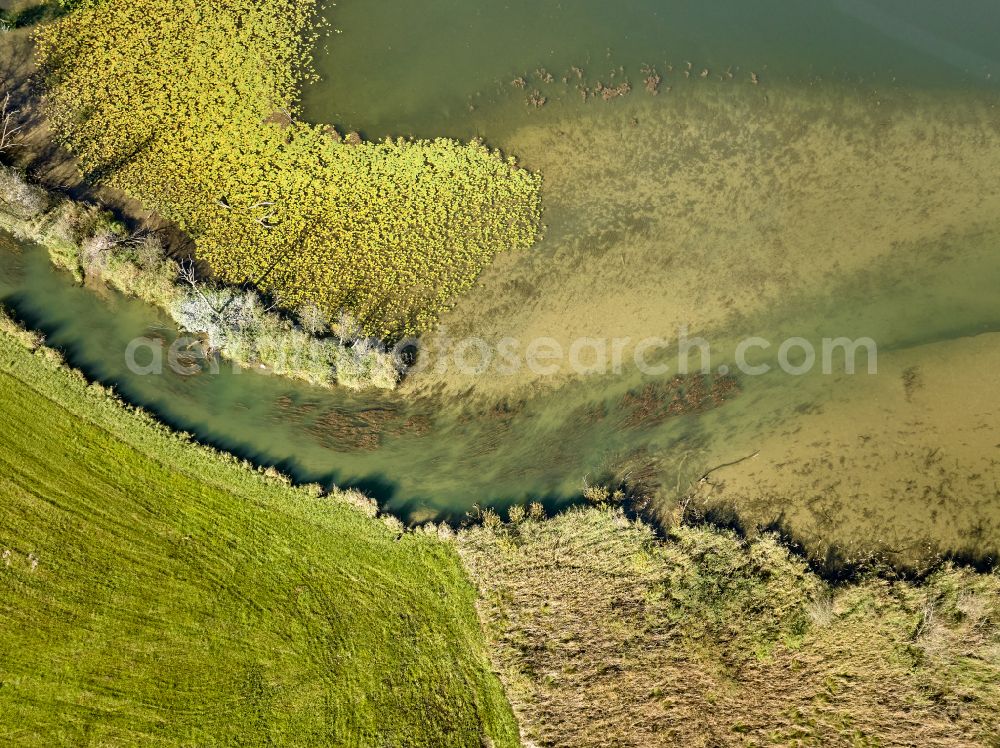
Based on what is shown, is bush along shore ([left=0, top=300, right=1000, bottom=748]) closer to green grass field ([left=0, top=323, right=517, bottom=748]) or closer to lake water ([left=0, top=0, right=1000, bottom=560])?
green grass field ([left=0, top=323, right=517, bottom=748])

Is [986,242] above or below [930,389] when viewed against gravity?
above

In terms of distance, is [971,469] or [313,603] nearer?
[313,603]

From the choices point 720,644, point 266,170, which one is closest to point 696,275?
point 720,644

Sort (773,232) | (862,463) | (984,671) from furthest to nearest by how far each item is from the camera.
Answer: (773,232) < (862,463) < (984,671)

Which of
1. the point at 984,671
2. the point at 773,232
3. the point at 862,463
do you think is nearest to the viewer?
the point at 984,671

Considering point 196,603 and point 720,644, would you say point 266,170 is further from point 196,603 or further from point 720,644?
point 720,644

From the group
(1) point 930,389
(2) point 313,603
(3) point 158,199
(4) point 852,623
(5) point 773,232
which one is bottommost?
(2) point 313,603

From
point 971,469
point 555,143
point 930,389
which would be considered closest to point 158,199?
point 555,143

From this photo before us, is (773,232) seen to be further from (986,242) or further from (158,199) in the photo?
(158,199)

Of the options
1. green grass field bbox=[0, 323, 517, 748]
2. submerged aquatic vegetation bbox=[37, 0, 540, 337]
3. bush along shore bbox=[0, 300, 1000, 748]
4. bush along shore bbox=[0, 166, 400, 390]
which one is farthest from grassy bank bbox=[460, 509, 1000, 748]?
submerged aquatic vegetation bbox=[37, 0, 540, 337]

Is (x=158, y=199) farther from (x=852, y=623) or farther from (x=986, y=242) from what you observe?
(x=986, y=242)
